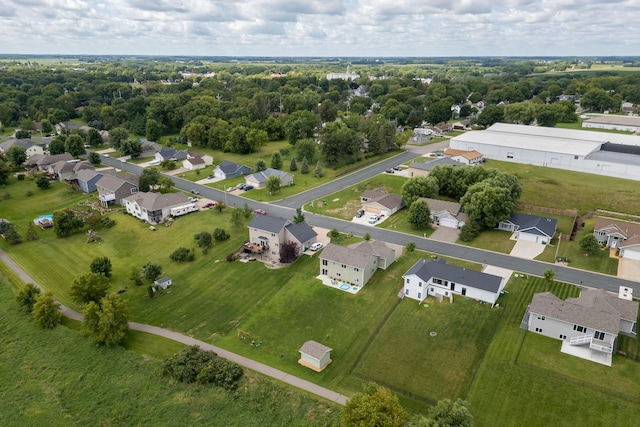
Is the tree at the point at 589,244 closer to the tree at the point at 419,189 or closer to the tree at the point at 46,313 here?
the tree at the point at 419,189

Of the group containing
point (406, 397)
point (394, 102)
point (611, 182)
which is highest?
point (394, 102)

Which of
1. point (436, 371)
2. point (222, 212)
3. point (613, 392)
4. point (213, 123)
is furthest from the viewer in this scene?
point (213, 123)

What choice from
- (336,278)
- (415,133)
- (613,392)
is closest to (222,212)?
(336,278)

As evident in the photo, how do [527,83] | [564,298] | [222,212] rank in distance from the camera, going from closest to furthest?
[564,298], [222,212], [527,83]

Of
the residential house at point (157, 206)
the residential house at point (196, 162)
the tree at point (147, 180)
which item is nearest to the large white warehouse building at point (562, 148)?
the residential house at point (196, 162)

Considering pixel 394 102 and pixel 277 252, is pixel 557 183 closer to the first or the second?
pixel 277 252

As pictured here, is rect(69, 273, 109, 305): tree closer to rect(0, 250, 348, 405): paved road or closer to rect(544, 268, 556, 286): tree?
rect(0, 250, 348, 405): paved road
